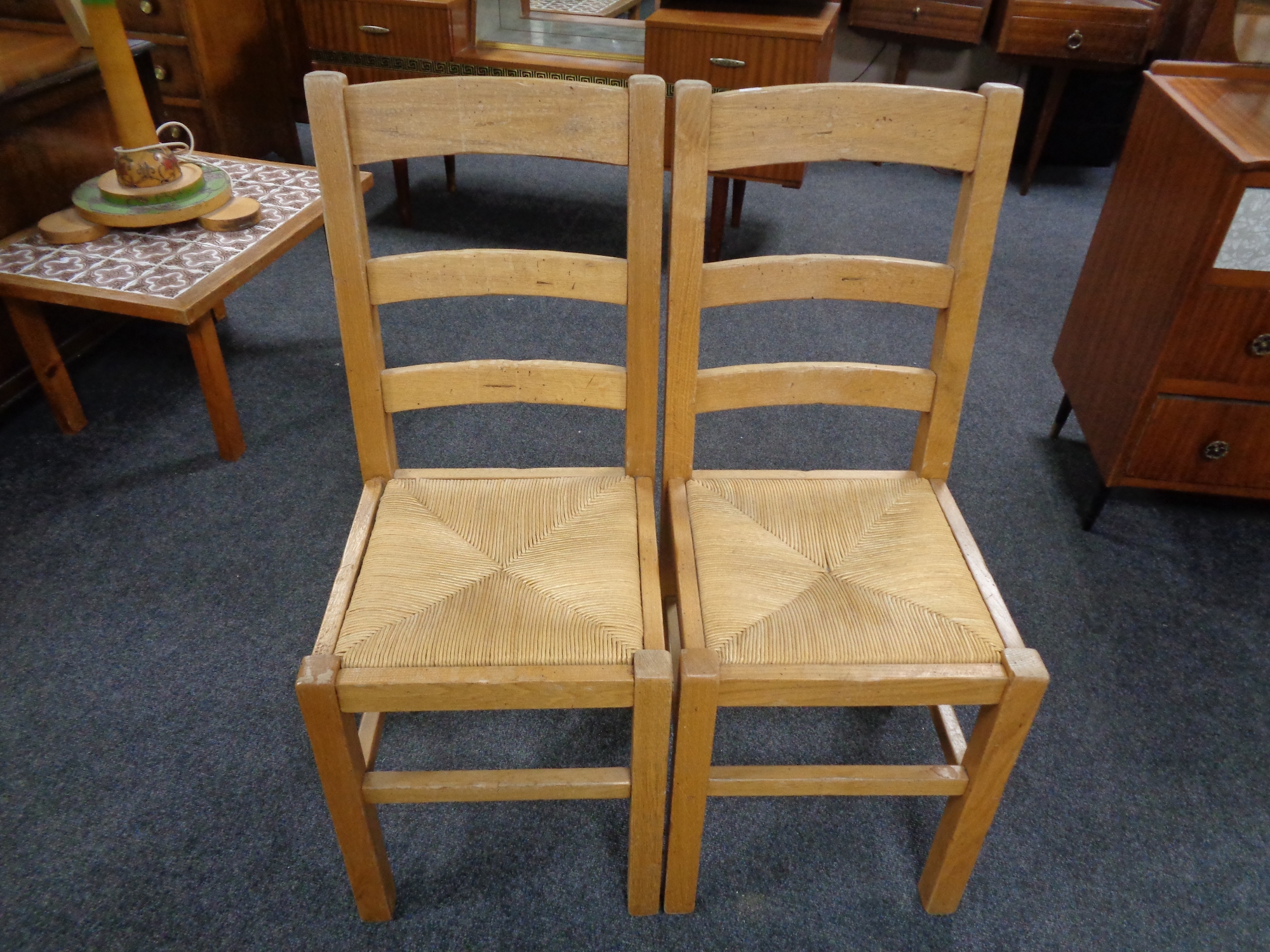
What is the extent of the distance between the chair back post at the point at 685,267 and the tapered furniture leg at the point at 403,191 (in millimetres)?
1825

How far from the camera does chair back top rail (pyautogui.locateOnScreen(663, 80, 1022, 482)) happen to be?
1040mm

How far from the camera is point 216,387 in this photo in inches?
73.8

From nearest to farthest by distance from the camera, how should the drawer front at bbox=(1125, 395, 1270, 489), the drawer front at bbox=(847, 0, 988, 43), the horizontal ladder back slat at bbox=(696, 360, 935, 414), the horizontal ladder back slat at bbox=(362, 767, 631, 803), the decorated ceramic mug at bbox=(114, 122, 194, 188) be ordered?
the horizontal ladder back slat at bbox=(362, 767, 631, 803), the horizontal ladder back slat at bbox=(696, 360, 935, 414), the drawer front at bbox=(1125, 395, 1270, 489), the decorated ceramic mug at bbox=(114, 122, 194, 188), the drawer front at bbox=(847, 0, 988, 43)

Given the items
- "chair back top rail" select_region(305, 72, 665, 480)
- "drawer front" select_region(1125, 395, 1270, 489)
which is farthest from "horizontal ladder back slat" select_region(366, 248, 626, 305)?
"drawer front" select_region(1125, 395, 1270, 489)

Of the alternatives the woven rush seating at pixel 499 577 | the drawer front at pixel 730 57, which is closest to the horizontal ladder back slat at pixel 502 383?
the woven rush seating at pixel 499 577

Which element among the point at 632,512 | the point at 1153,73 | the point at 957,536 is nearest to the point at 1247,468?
the point at 1153,73

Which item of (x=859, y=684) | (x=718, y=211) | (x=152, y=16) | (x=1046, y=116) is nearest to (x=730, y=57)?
(x=718, y=211)

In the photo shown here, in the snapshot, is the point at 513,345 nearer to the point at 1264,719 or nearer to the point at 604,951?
the point at 604,951

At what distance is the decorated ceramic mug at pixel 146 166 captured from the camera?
6.21 ft

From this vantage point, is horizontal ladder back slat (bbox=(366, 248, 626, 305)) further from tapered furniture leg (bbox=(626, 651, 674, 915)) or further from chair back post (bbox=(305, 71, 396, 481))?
tapered furniture leg (bbox=(626, 651, 674, 915))

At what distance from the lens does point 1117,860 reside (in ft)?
→ 4.35

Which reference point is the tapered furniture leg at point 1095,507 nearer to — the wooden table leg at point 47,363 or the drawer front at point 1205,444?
the drawer front at point 1205,444

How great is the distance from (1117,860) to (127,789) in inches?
57.9

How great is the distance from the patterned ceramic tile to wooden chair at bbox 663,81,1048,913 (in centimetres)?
116
